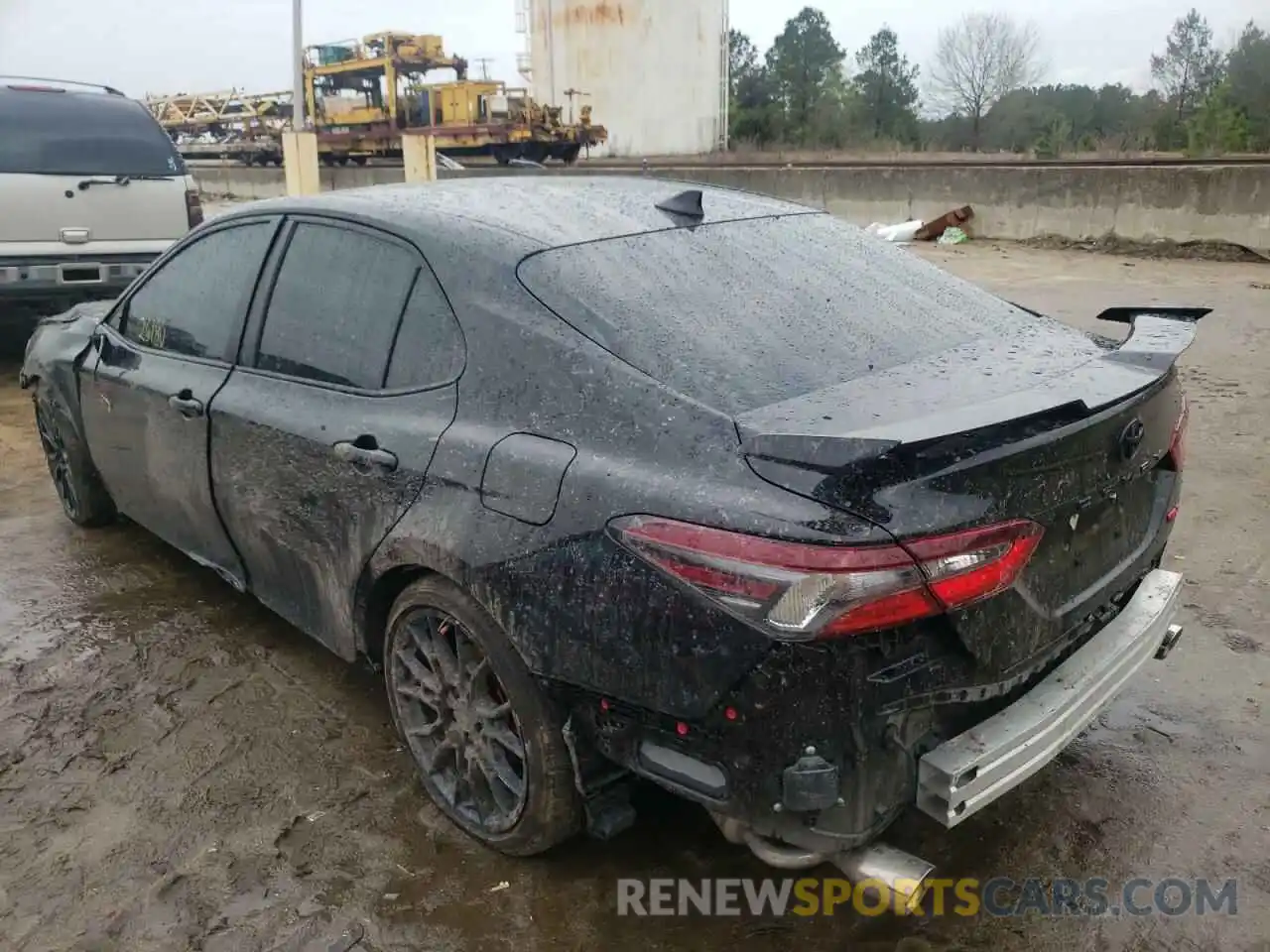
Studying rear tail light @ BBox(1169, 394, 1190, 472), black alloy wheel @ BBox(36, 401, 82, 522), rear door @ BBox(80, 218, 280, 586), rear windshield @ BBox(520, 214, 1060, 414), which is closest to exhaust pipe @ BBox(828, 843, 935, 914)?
rear windshield @ BBox(520, 214, 1060, 414)

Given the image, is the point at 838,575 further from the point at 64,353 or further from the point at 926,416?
the point at 64,353

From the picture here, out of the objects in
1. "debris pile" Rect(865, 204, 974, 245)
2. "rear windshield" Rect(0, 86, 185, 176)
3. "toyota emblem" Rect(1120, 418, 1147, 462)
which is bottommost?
"toyota emblem" Rect(1120, 418, 1147, 462)

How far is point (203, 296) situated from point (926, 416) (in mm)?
2640

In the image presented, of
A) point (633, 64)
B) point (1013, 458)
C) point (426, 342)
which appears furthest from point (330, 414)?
point (633, 64)

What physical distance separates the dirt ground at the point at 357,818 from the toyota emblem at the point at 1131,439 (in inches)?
37.4

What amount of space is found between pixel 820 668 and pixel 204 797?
6.40 ft

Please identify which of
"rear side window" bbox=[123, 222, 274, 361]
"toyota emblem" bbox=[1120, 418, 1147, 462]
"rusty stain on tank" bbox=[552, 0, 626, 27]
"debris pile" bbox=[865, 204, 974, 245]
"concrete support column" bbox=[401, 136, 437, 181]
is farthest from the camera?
"rusty stain on tank" bbox=[552, 0, 626, 27]

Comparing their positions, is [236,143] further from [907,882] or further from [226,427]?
[907,882]

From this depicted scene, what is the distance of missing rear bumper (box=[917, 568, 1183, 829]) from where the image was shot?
2.06 meters

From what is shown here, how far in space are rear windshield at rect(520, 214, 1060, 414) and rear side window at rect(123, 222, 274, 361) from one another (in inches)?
52.9

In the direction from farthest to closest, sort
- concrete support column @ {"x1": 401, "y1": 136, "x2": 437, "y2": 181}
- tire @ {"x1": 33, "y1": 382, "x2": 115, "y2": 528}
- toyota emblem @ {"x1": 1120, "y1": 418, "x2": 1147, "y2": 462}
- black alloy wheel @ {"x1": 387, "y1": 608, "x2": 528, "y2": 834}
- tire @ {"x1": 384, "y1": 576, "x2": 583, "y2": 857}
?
concrete support column @ {"x1": 401, "y1": 136, "x2": 437, "y2": 181}, tire @ {"x1": 33, "y1": 382, "x2": 115, "y2": 528}, black alloy wheel @ {"x1": 387, "y1": 608, "x2": 528, "y2": 834}, tire @ {"x1": 384, "y1": 576, "x2": 583, "y2": 857}, toyota emblem @ {"x1": 1120, "y1": 418, "x2": 1147, "y2": 462}

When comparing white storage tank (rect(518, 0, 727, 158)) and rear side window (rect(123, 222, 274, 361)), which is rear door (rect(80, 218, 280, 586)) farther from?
white storage tank (rect(518, 0, 727, 158))

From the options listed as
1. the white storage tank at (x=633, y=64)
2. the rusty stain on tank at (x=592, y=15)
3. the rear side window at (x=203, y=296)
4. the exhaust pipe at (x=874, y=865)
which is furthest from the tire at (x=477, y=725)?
the rusty stain on tank at (x=592, y=15)

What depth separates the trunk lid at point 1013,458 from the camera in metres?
1.94
